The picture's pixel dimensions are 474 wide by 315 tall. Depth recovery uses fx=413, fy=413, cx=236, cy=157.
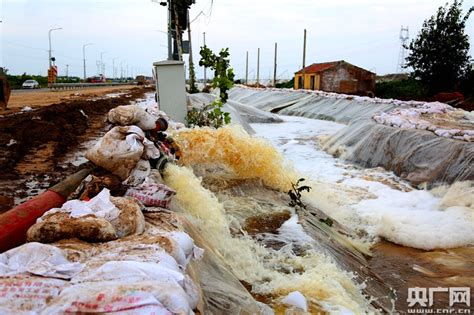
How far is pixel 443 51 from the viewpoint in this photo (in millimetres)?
19562

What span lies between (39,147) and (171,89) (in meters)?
2.99

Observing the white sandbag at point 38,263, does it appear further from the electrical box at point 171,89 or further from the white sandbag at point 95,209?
the electrical box at point 171,89

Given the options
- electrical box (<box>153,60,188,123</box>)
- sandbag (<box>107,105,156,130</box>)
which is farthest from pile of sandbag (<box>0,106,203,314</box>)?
electrical box (<box>153,60,188,123</box>)

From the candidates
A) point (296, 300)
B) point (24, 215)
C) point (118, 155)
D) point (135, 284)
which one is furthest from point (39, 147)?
point (135, 284)

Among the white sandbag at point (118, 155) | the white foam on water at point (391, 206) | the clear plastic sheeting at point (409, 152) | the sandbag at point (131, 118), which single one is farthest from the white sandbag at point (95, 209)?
the clear plastic sheeting at point (409, 152)

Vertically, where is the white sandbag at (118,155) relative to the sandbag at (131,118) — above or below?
below

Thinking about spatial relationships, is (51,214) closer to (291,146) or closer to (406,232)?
(406,232)

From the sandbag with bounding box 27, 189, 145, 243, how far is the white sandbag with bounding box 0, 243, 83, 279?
1.15 feet

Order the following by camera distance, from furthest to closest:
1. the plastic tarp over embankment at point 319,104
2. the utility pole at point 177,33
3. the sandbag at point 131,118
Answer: the utility pole at point 177,33
the plastic tarp over embankment at point 319,104
the sandbag at point 131,118

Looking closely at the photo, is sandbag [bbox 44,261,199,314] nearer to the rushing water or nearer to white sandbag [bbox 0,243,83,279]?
white sandbag [bbox 0,243,83,279]

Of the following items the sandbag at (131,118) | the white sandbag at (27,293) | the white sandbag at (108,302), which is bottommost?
the white sandbag at (27,293)

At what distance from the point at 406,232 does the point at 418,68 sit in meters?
17.9

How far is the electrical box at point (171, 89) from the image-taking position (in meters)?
8.98

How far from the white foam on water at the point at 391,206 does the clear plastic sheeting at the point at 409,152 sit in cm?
28
